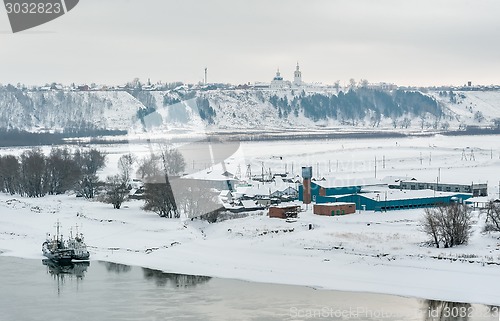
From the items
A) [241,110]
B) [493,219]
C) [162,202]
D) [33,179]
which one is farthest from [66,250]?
[241,110]

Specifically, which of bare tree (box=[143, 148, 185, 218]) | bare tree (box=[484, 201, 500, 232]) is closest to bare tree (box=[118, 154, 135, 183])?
bare tree (box=[143, 148, 185, 218])

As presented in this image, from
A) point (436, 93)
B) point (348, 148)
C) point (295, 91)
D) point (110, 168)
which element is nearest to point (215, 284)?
point (110, 168)

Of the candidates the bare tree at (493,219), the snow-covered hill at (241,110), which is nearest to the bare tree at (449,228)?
the bare tree at (493,219)

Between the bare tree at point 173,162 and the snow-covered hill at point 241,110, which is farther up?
the snow-covered hill at point 241,110

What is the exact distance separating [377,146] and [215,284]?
50211mm

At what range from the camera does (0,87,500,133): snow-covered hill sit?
105 m

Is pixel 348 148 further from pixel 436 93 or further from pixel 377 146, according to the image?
pixel 436 93

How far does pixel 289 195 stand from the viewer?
3738cm

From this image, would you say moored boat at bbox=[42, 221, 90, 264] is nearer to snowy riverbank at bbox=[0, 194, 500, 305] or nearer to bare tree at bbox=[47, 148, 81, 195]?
snowy riverbank at bbox=[0, 194, 500, 305]

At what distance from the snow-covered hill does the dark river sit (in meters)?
72.0

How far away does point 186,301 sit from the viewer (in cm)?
1872

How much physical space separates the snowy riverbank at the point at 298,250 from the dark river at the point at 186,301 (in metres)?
0.90

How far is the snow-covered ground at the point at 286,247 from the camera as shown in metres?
20.7

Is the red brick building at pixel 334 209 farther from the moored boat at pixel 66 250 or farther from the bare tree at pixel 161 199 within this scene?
the moored boat at pixel 66 250
